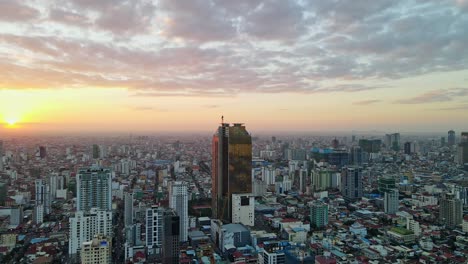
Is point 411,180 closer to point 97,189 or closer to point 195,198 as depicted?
point 195,198

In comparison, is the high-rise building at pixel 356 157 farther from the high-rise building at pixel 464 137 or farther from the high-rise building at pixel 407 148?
the high-rise building at pixel 407 148

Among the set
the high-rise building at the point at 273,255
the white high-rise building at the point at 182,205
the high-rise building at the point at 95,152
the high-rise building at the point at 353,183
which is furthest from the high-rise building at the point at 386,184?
the high-rise building at the point at 95,152

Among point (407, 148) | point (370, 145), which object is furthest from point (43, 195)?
point (407, 148)

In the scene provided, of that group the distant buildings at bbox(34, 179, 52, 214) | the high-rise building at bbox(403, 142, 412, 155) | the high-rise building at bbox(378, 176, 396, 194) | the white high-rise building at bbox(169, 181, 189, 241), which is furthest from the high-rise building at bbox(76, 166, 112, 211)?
the high-rise building at bbox(403, 142, 412, 155)

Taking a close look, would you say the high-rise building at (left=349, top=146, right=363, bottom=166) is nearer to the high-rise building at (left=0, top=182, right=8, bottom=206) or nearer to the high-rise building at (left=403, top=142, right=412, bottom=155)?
the high-rise building at (left=403, top=142, right=412, bottom=155)

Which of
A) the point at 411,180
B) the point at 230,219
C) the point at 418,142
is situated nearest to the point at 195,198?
the point at 230,219

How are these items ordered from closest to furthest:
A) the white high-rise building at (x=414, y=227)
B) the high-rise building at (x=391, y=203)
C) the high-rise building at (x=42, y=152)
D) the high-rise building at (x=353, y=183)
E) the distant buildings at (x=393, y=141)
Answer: the white high-rise building at (x=414, y=227) → the high-rise building at (x=391, y=203) → the high-rise building at (x=353, y=183) → the high-rise building at (x=42, y=152) → the distant buildings at (x=393, y=141)

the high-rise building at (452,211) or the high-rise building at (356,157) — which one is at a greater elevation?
the high-rise building at (356,157)
